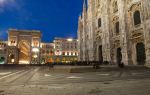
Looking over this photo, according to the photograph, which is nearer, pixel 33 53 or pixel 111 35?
pixel 111 35

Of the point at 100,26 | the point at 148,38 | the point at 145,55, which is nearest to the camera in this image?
the point at 148,38

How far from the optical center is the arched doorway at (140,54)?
24125 millimetres

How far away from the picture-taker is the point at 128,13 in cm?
2709

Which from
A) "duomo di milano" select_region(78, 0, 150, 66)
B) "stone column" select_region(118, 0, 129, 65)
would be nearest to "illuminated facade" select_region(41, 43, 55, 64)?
"duomo di milano" select_region(78, 0, 150, 66)

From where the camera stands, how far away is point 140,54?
81.2 feet

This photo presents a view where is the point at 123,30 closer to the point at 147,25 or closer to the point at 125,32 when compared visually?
the point at 125,32

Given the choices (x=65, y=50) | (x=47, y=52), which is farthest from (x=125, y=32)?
(x=47, y=52)

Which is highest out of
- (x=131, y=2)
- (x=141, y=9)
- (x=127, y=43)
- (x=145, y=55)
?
(x=131, y=2)

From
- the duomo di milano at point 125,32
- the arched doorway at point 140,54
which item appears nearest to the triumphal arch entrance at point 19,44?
the duomo di milano at point 125,32

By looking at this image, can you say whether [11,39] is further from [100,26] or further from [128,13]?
[128,13]

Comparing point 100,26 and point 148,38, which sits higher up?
point 100,26

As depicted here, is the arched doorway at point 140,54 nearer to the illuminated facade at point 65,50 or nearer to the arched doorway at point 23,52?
the illuminated facade at point 65,50

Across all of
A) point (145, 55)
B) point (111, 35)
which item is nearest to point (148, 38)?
point (145, 55)

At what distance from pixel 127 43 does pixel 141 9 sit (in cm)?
623
